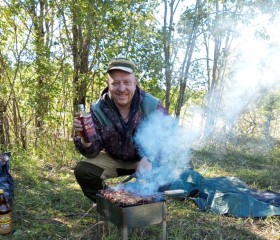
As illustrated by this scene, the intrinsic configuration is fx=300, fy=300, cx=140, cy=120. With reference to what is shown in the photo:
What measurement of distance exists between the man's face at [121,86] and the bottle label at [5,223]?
4.90 feet

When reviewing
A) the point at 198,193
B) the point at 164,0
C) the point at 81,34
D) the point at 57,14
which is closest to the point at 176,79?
the point at 164,0

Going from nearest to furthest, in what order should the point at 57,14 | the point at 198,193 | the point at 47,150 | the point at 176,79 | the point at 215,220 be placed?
the point at 215,220, the point at 198,193, the point at 57,14, the point at 47,150, the point at 176,79

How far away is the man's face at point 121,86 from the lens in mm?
2883

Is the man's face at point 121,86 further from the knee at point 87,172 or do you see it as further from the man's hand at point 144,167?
the knee at point 87,172

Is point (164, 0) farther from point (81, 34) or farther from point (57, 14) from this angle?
point (57, 14)

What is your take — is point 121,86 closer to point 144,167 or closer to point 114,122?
point 114,122

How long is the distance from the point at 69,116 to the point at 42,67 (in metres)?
1.10

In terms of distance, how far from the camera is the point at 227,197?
3.43 meters

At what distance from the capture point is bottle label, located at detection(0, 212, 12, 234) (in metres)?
2.74

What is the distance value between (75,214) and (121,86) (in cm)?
151

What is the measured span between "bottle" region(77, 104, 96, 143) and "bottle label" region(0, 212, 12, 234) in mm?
1023

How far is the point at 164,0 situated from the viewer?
6199 mm

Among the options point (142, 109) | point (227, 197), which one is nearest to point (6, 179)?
point (142, 109)

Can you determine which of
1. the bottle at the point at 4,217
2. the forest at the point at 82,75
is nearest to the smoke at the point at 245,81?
the forest at the point at 82,75
